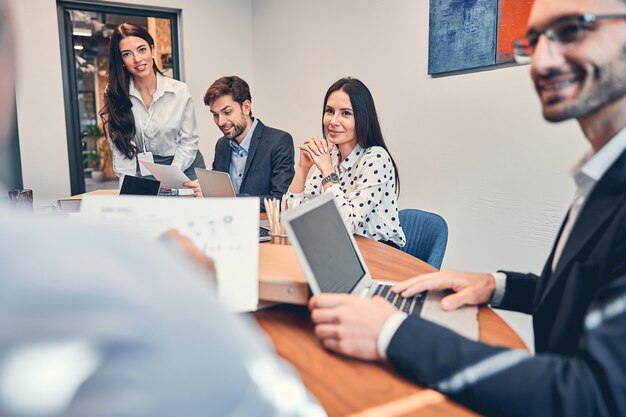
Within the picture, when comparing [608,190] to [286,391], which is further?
[608,190]

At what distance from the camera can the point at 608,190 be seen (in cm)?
79

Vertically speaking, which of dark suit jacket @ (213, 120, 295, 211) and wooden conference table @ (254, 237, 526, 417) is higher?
dark suit jacket @ (213, 120, 295, 211)

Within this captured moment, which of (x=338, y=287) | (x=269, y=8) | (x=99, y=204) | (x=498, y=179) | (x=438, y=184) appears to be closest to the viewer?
(x=99, y=204)

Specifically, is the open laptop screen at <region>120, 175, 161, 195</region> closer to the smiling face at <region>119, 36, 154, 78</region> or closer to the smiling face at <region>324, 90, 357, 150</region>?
the smiling face at <region>324, 90, 357, 150</region>

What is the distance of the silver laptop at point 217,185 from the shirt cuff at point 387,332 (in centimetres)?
106

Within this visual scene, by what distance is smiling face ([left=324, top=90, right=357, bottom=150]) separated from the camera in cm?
229

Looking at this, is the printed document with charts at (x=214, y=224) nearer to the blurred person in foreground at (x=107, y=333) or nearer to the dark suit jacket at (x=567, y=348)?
the dark suit jacket at (x=567, y=348)

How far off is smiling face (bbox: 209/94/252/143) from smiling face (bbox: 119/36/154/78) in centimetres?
73

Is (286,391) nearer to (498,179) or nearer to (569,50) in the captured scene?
(569,50)

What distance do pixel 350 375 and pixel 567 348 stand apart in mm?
356

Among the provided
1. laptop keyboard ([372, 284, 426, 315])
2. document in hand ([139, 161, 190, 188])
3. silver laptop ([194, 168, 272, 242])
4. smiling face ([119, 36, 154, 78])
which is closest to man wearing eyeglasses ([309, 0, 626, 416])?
laptop keyboard ([372, 284, 426, 315])

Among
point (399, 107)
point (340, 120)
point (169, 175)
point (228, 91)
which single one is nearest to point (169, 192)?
point (169, 175)

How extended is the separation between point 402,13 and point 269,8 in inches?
73.9

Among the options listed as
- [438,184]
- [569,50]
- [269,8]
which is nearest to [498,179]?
[438,184]
